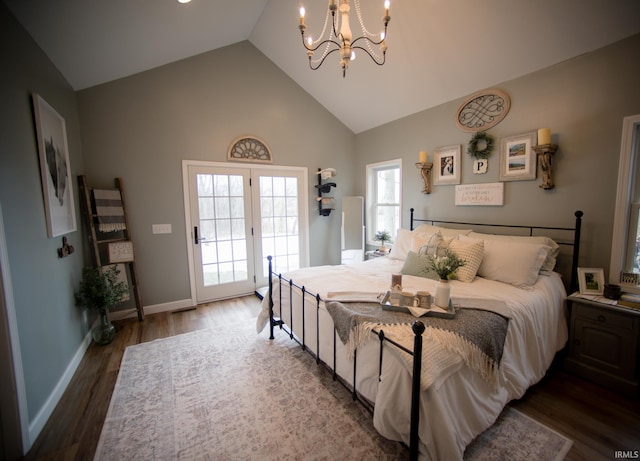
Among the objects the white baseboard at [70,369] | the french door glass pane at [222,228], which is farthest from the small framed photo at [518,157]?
the white baseboard at [70,369]

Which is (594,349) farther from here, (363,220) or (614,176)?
(363,220)

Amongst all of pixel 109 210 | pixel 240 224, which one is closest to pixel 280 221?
pixel 240 224

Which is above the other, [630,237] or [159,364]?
[630,237]

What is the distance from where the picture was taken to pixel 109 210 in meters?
3.12

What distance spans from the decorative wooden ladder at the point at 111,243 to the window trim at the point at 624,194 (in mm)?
4772

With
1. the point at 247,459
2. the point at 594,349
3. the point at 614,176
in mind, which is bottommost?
the point at 247,459

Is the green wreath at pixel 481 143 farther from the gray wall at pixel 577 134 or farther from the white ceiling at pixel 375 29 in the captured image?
the white ceiling at pixel 375 29

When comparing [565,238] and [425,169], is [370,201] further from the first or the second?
[565,238]

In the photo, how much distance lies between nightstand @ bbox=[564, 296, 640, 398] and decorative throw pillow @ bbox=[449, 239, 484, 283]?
714 millimetres

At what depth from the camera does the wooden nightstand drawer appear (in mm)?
1967

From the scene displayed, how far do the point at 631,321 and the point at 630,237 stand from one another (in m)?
0.73

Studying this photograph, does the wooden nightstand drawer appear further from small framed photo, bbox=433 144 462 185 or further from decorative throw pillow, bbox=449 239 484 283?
small framed photo, bbox=433 144 462 185

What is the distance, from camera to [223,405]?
1.96 meters

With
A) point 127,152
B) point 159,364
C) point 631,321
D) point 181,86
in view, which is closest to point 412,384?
point 631,321
